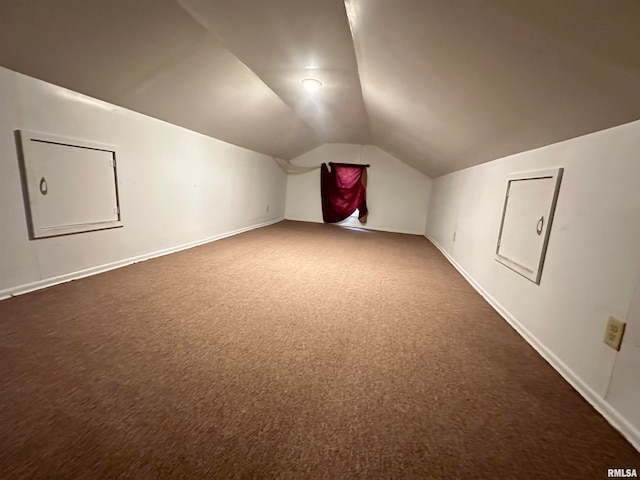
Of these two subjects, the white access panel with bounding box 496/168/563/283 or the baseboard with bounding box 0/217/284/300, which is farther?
the baseboard with bounding box 0/217/284/300

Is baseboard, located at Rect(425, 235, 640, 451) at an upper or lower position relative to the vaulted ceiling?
lower

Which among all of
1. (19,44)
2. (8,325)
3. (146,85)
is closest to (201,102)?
(146,85)

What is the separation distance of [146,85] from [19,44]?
746mm

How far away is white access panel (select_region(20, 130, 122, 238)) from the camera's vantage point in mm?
1762

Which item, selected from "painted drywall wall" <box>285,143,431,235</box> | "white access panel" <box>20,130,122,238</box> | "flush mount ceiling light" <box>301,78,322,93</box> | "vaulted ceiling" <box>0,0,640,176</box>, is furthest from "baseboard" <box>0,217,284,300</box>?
"painted drywall wall" <box>285,143,431,235</box>

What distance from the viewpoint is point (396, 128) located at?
350 cm

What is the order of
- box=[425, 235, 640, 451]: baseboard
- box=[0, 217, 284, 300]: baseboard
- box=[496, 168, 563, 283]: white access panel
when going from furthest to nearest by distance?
box=[0, 217, 284, 300]: baseboard, box=[496, 168, 563, 283]: white access panel, box=[425, 235, 640, 451]: baseboard

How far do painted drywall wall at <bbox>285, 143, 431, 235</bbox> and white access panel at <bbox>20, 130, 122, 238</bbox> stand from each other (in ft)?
14.4

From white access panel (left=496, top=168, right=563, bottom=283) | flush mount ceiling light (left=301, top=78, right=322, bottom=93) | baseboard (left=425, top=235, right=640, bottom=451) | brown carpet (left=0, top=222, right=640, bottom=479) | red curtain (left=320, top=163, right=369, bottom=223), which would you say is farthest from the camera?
red curtain (left=320, top=163, right=369, bottom=223)

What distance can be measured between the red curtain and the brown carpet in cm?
420

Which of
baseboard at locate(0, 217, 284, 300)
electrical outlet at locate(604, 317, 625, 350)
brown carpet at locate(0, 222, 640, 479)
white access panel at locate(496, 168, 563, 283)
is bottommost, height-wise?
brown carpet at locate(0, 222, 640, 479)

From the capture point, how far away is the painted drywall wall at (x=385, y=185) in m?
5.85

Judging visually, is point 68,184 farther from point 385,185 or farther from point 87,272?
point 385,185

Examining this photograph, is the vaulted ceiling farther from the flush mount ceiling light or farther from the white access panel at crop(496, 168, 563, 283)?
the white access panel at crop(496, 168, 563, 283)
